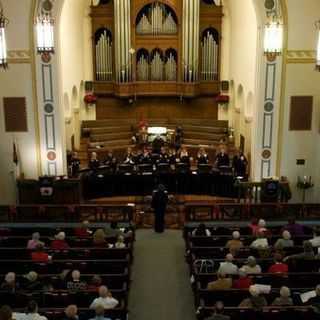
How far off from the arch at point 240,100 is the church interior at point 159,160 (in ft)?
0.17

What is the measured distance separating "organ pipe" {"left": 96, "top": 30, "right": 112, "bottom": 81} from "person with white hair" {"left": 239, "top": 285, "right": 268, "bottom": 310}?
15.2 metres

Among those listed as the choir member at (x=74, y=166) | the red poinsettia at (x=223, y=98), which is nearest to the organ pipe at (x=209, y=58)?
the red poinsettia at (x=223, y=98)

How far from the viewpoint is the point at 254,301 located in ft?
28.9

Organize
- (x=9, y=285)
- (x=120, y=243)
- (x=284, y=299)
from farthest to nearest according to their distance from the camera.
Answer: (x=120, y=243)
(x=9, y=285)
(x=284, y=299)

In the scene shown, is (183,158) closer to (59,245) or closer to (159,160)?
→ (159,160)

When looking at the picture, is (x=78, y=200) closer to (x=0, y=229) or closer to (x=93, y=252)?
(x=0, y=229)

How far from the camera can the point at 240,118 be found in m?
21.3

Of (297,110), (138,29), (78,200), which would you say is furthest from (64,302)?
(138,29)

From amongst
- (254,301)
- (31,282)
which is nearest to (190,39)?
(31,282)

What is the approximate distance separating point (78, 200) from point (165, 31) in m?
8.99

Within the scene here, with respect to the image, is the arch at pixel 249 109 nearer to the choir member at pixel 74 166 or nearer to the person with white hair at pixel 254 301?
the choir member at pixel 74 166

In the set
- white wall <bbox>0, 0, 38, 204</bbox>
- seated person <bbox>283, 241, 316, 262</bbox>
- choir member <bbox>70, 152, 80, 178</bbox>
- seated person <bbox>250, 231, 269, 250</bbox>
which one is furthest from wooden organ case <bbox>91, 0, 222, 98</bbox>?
seated person <bbox>283, 241, 316, 262</bbox>

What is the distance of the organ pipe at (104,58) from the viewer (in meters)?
22.7

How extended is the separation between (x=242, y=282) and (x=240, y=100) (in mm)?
12287
